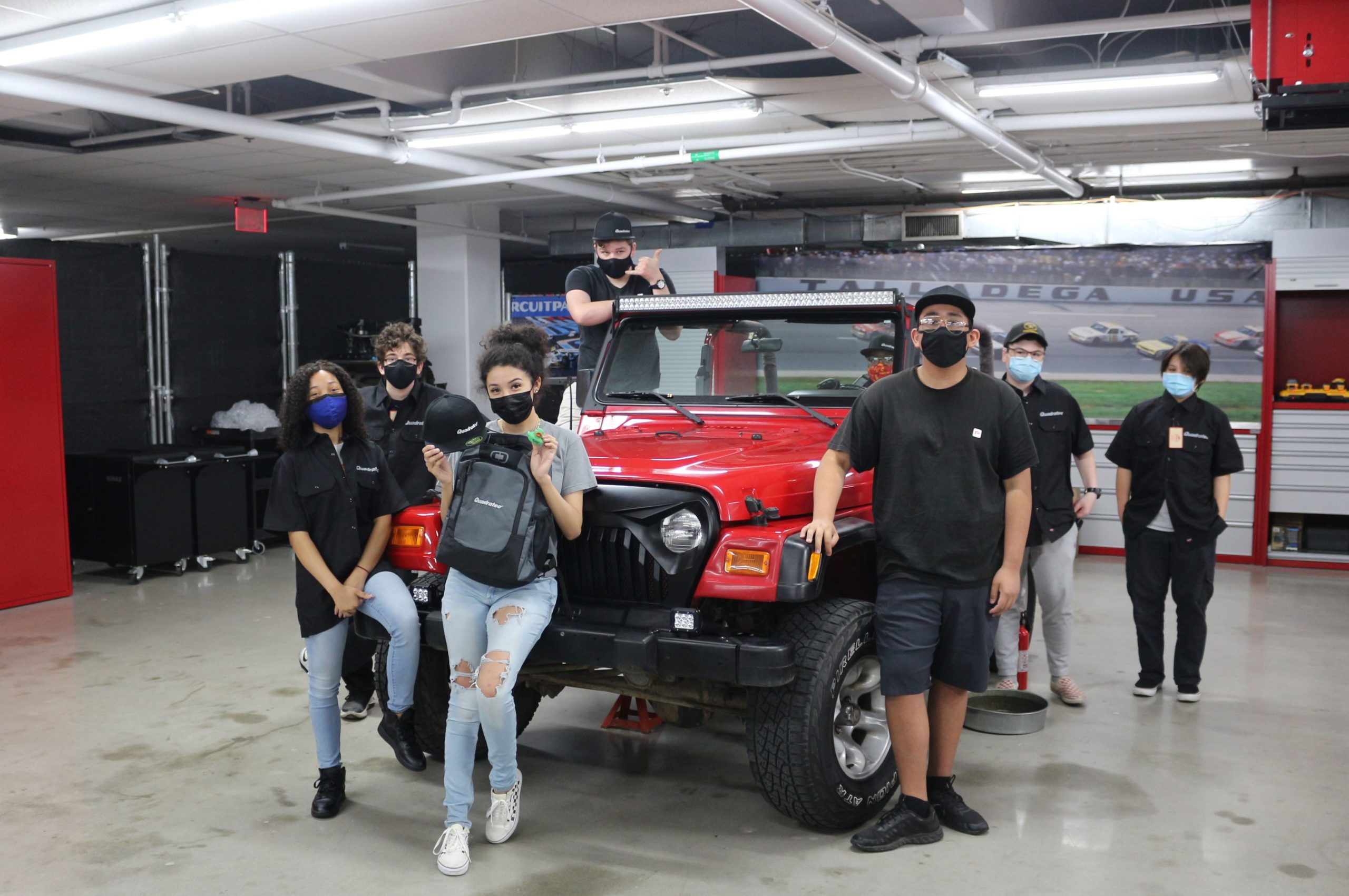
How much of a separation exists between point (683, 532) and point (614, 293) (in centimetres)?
205

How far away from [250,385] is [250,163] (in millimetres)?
3438

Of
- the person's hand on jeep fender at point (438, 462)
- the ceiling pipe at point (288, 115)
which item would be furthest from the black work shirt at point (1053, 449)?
the ceiling pipe at point (288, 115)

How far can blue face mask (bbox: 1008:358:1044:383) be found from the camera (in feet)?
16.8

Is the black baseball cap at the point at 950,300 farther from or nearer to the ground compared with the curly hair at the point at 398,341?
farther from the ground

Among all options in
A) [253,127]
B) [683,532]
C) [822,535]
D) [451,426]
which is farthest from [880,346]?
[253,127]

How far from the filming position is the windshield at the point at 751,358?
4.68 m

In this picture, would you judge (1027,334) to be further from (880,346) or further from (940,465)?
(940,465)

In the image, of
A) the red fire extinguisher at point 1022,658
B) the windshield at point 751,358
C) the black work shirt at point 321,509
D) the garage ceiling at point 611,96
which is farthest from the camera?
the garage ceiling at point 611,96

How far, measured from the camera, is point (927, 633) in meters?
3.61

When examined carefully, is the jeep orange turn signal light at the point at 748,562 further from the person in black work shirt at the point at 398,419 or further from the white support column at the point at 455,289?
the white support column at the point at 455,289

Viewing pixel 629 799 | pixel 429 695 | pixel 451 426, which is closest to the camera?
pixel 451 426

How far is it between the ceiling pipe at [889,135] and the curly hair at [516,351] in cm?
428

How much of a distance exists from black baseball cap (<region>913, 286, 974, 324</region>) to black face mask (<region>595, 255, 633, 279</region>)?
77.3 inches

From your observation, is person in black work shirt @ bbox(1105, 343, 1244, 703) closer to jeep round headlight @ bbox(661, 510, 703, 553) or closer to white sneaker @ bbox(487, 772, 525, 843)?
jeep round headlight @ bbox(661, 510, 703, 553)
